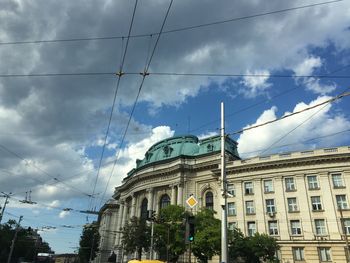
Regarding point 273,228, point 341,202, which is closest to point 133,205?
point 273,228

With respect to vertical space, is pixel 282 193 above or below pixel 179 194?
below

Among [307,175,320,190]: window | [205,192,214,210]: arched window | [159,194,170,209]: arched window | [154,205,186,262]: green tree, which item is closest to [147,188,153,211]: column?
[159,194,170,209]: arched window

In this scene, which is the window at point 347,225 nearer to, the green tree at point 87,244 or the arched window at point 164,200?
the arched window at point 164,200

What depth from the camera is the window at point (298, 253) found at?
4477 cm

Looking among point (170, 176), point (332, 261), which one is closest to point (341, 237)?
point (332, 261)

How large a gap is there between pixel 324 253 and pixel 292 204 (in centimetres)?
743

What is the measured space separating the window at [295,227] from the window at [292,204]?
1621 mm

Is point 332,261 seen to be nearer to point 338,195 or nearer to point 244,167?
point 338,195

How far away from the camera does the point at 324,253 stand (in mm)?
43406

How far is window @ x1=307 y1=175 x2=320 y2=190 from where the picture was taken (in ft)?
155

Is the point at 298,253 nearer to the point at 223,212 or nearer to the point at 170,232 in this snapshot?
the point at 170,232

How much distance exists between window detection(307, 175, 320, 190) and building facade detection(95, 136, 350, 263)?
0.05 metres

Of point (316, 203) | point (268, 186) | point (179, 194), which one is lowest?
point (316, 203)

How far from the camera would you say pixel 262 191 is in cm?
5088
